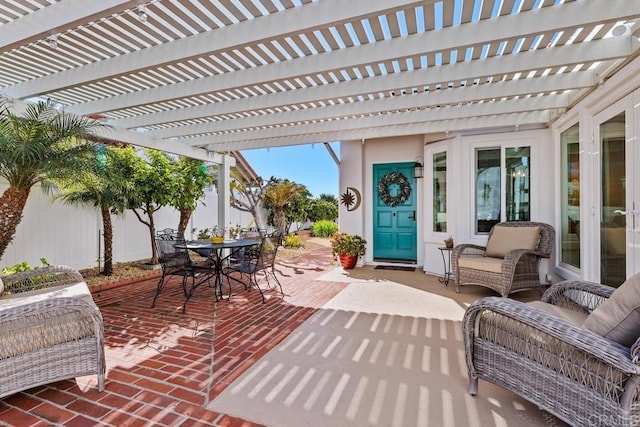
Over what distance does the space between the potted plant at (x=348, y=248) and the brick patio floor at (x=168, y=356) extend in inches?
69.8

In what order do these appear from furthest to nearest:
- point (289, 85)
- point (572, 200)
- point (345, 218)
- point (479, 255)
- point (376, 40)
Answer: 1. point (345, 218)
2. point (479, 255)
3. point (572, 200)
4. point (289, 85)
5. point (376, 40)

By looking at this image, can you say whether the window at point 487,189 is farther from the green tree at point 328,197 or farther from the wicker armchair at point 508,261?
the green tree at point 328,197

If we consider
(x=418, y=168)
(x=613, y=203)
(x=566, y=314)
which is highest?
(x=418, y=168)

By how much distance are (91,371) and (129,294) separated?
271 cm

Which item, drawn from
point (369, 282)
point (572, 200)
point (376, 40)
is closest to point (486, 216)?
point (572, 200)

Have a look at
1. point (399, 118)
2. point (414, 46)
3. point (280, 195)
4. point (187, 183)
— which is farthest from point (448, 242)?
point (280, 195)

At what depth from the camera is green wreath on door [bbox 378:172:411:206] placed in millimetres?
7012

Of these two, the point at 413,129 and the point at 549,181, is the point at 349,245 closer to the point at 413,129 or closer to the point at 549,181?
the point at 413,129

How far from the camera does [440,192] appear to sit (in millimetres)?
6207

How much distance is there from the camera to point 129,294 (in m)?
4.65

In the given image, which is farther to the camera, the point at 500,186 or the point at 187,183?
the point at 187,183

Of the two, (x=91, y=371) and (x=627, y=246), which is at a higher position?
(x=627, y=246)

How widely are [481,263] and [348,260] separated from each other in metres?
2.63

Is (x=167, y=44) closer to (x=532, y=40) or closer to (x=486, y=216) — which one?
(x=532, y=40)
